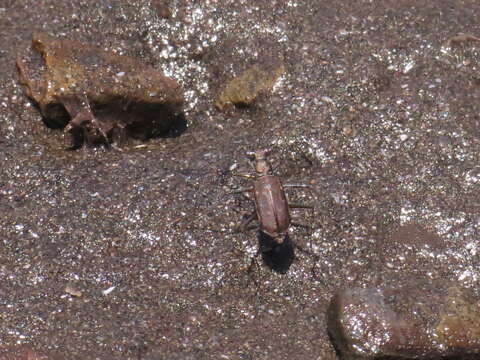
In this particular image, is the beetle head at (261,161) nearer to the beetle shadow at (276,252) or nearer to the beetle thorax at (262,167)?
the beetle thorax at (262,167)

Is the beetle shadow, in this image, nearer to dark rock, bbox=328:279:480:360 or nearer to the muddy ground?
the muddy ground

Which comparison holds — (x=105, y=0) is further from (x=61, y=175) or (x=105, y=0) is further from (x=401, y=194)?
(x=401, y=194)

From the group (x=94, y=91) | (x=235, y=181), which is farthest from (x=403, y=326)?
(x=94, y=91)

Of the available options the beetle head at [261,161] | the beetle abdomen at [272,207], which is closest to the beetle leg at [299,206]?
the beetle abdomen at [272,207]

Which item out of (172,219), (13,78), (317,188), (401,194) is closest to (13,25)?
(13,78)

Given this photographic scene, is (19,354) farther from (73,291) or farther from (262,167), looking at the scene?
(262,167)

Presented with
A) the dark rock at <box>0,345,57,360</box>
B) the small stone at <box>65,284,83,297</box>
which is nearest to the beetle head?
the small stone at <box>65,284,83,297</box>
